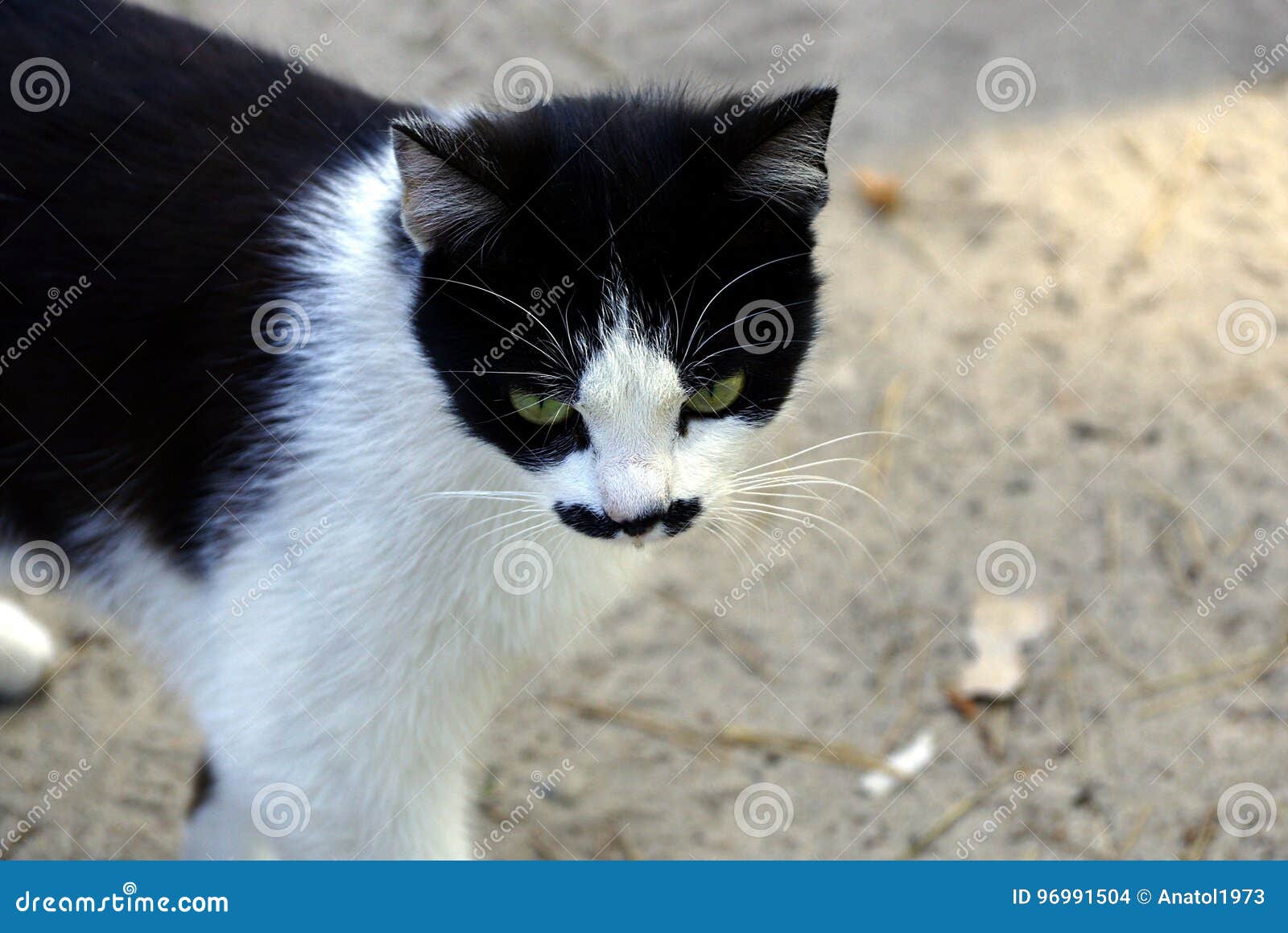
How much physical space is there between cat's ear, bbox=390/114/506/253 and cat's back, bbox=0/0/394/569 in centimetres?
33

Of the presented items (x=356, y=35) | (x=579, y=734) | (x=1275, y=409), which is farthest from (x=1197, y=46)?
(x=579, y=734)

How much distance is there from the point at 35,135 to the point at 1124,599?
92.2 inches

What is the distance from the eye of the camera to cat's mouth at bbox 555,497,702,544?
1518 millimetres

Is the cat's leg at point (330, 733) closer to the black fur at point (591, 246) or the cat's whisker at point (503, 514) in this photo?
the cat's whisker at point (503, 514)

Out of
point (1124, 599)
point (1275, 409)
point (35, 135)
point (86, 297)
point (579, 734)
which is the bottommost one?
point (579, 734)

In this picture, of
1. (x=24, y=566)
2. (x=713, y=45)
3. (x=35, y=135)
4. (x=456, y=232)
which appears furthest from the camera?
(x=713, y=45)

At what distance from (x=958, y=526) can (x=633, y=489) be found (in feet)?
5.16

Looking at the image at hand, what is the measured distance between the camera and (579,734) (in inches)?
103

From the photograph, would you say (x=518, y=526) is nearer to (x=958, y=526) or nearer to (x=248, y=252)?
(x=248, y=252)

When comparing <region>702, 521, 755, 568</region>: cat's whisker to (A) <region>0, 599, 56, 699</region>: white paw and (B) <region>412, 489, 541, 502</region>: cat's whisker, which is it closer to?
(B) <region>412, 489, 541, 502</region>: cat's whisker

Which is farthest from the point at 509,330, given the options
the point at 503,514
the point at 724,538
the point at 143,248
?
the point at 724,538

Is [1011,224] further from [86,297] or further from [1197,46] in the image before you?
[86,297]

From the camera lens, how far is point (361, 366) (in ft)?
5.60

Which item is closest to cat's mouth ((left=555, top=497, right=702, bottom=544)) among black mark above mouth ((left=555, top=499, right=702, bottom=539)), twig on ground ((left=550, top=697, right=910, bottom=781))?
black mark above mouth ((left=555, top=499, right=702, bottom=539))
